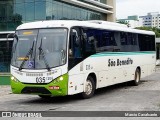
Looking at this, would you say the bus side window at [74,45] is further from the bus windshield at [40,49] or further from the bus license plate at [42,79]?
the bus license plate at [42,79]

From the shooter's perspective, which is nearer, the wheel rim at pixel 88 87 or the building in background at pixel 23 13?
the wheel rim at pixel 88 87

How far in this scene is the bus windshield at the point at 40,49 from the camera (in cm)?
1395

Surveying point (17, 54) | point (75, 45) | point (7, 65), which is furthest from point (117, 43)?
point (7, 65)

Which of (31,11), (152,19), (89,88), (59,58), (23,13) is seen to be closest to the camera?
(59,58)

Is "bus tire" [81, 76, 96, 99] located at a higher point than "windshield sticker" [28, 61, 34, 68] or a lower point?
lower

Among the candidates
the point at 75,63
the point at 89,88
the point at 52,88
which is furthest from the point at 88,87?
Answer: the point at 52,88

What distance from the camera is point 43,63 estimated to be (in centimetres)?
1400

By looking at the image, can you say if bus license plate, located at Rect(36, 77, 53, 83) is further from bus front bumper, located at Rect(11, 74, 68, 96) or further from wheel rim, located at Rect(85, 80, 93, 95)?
wheel rim, located at Rect(85, 80, 93, 95)

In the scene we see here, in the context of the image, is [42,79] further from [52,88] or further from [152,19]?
[152,19]

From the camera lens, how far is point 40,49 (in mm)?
14203

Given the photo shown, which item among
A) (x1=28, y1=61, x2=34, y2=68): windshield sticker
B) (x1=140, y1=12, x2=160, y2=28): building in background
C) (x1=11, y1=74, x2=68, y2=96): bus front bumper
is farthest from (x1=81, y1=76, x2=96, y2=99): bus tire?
(x1=140, y1=12, x2=160, y2=28): building in background

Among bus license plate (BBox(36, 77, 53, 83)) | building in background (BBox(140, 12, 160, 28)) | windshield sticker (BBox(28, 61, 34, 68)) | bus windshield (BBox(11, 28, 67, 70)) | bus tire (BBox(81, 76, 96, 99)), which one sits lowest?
bus tire (BBox(81, 76, 96, 99))

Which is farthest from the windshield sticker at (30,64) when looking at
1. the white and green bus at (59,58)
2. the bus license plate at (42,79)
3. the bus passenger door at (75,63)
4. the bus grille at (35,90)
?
the bus passenger door at (75,63)

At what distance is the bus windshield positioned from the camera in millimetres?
13953
